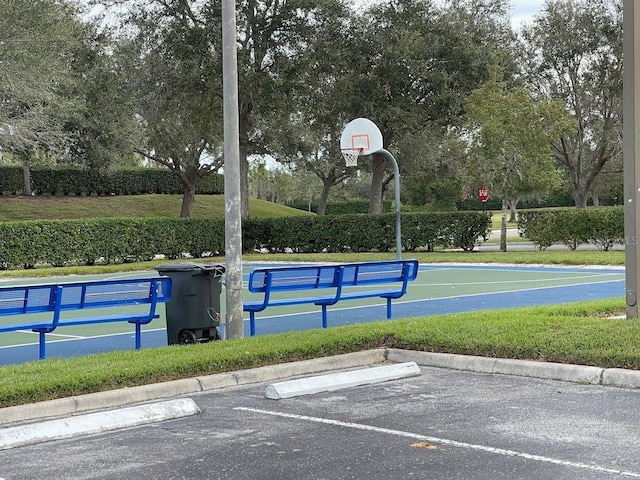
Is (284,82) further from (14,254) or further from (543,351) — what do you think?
(543,351)

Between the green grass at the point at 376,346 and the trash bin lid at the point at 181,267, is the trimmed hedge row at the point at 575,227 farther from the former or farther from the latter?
the trash bin lid at the point at 181,267

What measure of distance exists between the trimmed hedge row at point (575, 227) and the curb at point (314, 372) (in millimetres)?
21491

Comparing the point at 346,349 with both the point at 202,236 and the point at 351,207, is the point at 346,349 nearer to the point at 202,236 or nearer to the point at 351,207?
the point at 202,236

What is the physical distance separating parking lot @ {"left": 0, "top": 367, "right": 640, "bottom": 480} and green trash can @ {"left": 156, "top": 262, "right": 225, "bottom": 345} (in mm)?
2581

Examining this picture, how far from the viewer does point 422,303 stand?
53.4 feet

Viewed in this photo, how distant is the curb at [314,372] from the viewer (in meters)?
7.75

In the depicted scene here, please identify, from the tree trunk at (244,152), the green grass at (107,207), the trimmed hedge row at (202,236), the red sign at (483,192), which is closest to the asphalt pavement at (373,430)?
the trimmed hedge row at (202,236)

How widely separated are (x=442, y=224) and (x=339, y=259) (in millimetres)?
4578

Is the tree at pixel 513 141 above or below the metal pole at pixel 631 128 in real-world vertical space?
above

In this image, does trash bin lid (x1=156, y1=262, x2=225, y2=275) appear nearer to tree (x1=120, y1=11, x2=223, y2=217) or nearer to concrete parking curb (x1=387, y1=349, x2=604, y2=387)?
concrete parking curb (x1=387, y1=349, x2=604, y2=387)

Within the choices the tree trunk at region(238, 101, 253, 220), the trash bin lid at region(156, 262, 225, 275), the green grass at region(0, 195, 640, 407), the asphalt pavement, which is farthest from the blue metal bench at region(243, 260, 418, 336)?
the tree trunk at region(238, 101, 253, 220)

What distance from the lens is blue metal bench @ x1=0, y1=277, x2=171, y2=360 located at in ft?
32.9

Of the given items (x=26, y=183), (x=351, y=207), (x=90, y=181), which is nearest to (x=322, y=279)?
(x=26, y=183)

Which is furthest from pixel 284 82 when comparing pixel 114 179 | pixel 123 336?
pixel 123 336
